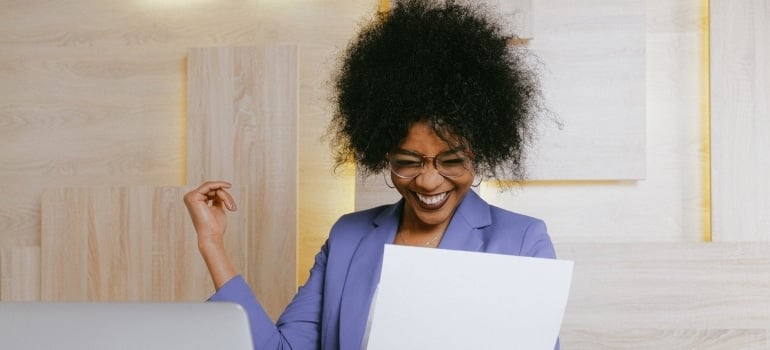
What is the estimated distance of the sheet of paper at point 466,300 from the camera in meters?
1.29

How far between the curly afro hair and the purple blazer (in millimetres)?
132

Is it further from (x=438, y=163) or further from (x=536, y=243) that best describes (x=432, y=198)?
(x=536, y=243)

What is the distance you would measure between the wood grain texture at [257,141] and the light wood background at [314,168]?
7 cm

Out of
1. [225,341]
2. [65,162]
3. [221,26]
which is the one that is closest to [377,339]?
[225,341]

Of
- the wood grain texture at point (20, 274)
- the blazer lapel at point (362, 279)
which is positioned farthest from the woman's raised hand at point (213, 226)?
the wood grain texture at point (20, 274)

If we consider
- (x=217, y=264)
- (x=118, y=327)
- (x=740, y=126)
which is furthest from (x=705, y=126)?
(x=118, y=327)

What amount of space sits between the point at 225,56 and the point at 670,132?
1617 millimetres

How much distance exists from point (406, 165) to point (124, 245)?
1.67 meters

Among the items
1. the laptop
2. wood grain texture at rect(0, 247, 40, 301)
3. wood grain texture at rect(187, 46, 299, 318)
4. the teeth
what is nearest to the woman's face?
the teeth

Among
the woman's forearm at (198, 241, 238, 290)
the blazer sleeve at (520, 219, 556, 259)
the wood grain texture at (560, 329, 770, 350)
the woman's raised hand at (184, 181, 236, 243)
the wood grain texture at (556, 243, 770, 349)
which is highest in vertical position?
the woman's raised hand at (184, 181, 236, 243)

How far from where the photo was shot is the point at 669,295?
2.82m

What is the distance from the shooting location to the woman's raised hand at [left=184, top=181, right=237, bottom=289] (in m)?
1.86

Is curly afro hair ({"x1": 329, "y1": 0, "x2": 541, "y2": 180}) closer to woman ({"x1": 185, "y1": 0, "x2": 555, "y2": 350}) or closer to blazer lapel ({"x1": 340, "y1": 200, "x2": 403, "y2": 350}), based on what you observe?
woman ({"x1": 185, "y1": 0, "x2": 555, "y2": 350})

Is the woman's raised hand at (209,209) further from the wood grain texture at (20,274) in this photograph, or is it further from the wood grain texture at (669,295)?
the wood grain texture at (20,274)
